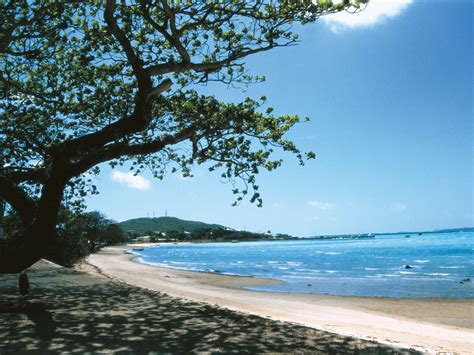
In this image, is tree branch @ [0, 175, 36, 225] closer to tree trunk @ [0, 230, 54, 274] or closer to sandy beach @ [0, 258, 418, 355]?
tree trunk @ [0, 230, 54, 274]

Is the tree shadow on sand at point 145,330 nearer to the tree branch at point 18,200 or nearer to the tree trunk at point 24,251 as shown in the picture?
the tree trunk at point 24,251

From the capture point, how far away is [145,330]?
7230mm

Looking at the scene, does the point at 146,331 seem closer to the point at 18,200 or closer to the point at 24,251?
the point at 24,251

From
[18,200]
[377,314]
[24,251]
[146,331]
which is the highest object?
[18,200]

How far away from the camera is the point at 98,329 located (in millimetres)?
7223

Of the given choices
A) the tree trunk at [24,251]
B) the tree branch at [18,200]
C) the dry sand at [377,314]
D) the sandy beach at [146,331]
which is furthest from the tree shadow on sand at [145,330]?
the dry sand at [377,314]

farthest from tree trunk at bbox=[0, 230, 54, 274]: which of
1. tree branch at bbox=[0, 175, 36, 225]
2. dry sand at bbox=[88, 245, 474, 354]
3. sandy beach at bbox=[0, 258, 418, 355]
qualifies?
dry sand at bbox=[88, 245, 474, 354]

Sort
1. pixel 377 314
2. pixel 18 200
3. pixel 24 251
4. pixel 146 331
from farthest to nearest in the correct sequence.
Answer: pixel 377 314, pixel 18 200, pixel 24 251, pixel 146 331

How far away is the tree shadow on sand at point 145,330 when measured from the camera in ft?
20.2

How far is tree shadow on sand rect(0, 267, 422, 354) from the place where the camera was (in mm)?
6148

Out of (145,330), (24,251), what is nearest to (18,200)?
(24,251)

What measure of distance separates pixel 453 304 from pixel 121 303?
16.1 meters

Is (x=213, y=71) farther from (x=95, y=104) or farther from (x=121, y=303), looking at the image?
(x=121, y=303)

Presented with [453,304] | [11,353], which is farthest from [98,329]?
[453,304]
